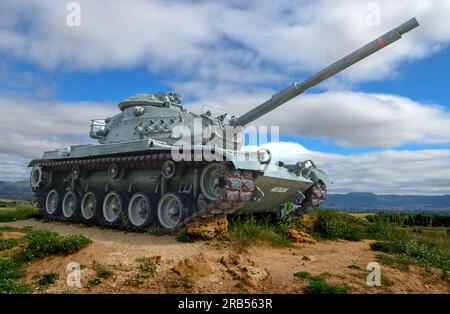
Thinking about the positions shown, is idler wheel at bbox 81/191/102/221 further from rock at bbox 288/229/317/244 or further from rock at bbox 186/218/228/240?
rock at bbox 288/229/317/244

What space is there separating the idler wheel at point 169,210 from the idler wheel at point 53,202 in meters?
6.14

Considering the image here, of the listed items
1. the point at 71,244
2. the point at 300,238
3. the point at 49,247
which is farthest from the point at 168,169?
the point at 49,247

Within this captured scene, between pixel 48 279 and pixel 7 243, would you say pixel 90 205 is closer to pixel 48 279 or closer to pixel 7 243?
pixel 7 243

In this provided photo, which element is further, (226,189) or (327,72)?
(327,72)

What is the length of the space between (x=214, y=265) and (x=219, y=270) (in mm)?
261

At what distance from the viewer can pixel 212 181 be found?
1064 centimetres

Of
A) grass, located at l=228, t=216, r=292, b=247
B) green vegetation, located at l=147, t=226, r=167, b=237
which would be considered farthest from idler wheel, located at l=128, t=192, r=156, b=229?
grass, located at l=228, t=216, r=292, b=247

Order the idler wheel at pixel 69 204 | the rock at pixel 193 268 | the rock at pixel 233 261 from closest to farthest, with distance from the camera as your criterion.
Answer: 1. the rock at pixel 193 268
2. the rock at pixel 233 261
3. the idler wheel at pixel 69 204

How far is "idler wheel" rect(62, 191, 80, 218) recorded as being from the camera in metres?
14.7

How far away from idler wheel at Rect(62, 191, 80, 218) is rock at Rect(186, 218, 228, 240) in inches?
263

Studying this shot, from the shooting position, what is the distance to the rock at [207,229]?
9.42m

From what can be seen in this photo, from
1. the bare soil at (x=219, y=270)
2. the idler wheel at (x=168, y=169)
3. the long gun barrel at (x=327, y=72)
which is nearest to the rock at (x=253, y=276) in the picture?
the bare soil at (x=219, y=270)

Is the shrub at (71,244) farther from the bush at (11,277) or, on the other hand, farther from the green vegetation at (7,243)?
the green vegetation at (7,243)
